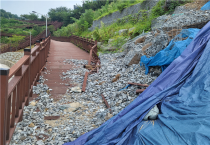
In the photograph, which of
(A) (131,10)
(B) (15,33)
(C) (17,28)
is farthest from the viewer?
(C) (17,28)

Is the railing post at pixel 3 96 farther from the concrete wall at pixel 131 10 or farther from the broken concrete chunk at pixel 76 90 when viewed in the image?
the concrete wall at pixel 131 10

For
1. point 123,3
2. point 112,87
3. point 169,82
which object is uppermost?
point 123,3

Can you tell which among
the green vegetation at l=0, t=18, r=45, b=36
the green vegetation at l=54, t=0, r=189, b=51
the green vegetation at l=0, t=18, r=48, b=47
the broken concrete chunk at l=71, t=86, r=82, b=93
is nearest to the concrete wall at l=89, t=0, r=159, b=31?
the green vegetation at l=54, t=0, r=189, b=51

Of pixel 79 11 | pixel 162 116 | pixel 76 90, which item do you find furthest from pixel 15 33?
pixel 162 116

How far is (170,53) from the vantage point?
4.71 m

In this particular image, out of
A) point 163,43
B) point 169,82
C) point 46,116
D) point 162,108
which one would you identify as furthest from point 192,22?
point 46,116

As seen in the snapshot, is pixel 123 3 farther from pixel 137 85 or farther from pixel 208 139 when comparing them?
pixel 208 139

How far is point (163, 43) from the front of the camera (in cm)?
573

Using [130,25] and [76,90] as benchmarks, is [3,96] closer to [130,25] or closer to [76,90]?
[76,90]

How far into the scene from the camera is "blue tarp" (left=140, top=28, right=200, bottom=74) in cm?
464

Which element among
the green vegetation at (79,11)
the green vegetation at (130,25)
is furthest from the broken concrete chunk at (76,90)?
the green vegetation at (79,11)

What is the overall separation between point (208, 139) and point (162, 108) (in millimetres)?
774

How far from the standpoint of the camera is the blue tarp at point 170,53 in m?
4.64

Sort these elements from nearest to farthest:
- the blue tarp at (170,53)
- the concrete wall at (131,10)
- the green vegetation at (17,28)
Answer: the blue tarp at (170,53) → the concrete wall at (131,10) → the green vegetation at (17,28)
